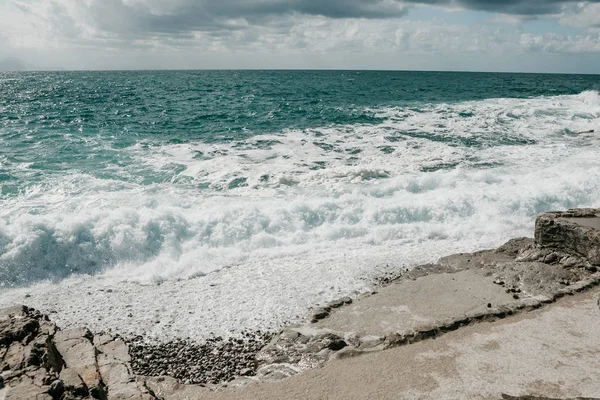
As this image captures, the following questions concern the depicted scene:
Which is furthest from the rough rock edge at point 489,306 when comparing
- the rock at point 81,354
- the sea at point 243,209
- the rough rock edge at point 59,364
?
the rock at point 81,354

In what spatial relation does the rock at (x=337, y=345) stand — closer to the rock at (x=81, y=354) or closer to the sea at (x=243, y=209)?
the sea at (x=243, y=209)

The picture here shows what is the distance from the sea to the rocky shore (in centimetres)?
52

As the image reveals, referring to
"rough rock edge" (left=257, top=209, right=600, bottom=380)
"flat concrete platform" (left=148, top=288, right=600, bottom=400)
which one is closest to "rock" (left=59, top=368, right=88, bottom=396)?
"flat concrete platform" (left=148, top=288, right=600, bottom=400)

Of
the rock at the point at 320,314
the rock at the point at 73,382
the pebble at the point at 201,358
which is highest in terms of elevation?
the rock at the point at 73,382

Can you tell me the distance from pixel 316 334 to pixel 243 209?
5.66m

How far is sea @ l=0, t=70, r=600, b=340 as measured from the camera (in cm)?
797

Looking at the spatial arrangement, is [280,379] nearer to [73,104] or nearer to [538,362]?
[538,362]

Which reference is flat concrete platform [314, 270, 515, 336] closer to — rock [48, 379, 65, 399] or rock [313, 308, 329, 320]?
rock [313, 308, 329, 320]

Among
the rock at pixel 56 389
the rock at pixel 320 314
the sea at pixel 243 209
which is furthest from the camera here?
the sea at pixel 243 209

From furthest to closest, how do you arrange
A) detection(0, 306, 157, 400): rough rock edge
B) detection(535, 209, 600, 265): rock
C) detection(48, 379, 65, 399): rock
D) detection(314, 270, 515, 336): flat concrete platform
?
detection(535, 209, 600, 265): rock → detection(314, 270, 515, 336): flat concrete platform → detection(0, 306, 157, 400): rough rock edge → detection(48, 379, 65, 399): rock

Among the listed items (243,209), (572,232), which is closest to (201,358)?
(243,209)

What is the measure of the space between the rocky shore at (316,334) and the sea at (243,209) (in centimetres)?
52

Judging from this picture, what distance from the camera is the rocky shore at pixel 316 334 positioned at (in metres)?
5.00

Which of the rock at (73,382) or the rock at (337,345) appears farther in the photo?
the rock at (337,345)
